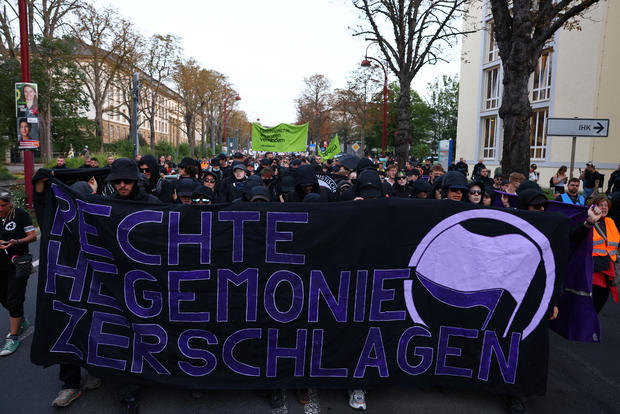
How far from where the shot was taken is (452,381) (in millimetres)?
3629

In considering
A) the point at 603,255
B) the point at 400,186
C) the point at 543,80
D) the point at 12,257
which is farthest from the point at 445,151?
the point at 12,257

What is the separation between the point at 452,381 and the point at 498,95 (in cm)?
3178

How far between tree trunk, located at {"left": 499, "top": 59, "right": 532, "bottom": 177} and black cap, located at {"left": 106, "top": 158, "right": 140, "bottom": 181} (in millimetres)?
9218

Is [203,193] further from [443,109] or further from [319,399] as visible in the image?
[443,109]

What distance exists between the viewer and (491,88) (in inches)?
1282

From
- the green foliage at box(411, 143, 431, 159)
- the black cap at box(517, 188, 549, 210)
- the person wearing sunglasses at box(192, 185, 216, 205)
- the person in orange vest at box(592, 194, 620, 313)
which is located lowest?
the person in orange vest at box(592, 194, 620, 313)

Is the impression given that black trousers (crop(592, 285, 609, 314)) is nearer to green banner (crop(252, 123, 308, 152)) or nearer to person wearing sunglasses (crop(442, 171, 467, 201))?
person wearing sunglasses (crop(442, 171, 467, 201))

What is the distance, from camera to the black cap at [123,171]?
4020 mm

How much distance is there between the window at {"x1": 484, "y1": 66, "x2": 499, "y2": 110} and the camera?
31828 millimetres

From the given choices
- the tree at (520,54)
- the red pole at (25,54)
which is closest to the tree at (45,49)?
the red pole at (25,54)

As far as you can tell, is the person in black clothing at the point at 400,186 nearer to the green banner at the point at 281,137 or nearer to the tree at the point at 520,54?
the tree at the point at 520,54

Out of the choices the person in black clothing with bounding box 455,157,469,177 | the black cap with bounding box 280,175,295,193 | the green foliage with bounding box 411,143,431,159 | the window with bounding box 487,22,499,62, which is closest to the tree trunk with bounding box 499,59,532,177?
the person in black clothing with bounding box 455,157,469,177

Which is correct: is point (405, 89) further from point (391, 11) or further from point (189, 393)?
point (189, 393)

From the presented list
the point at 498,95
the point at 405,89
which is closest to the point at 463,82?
the point at 498,95
